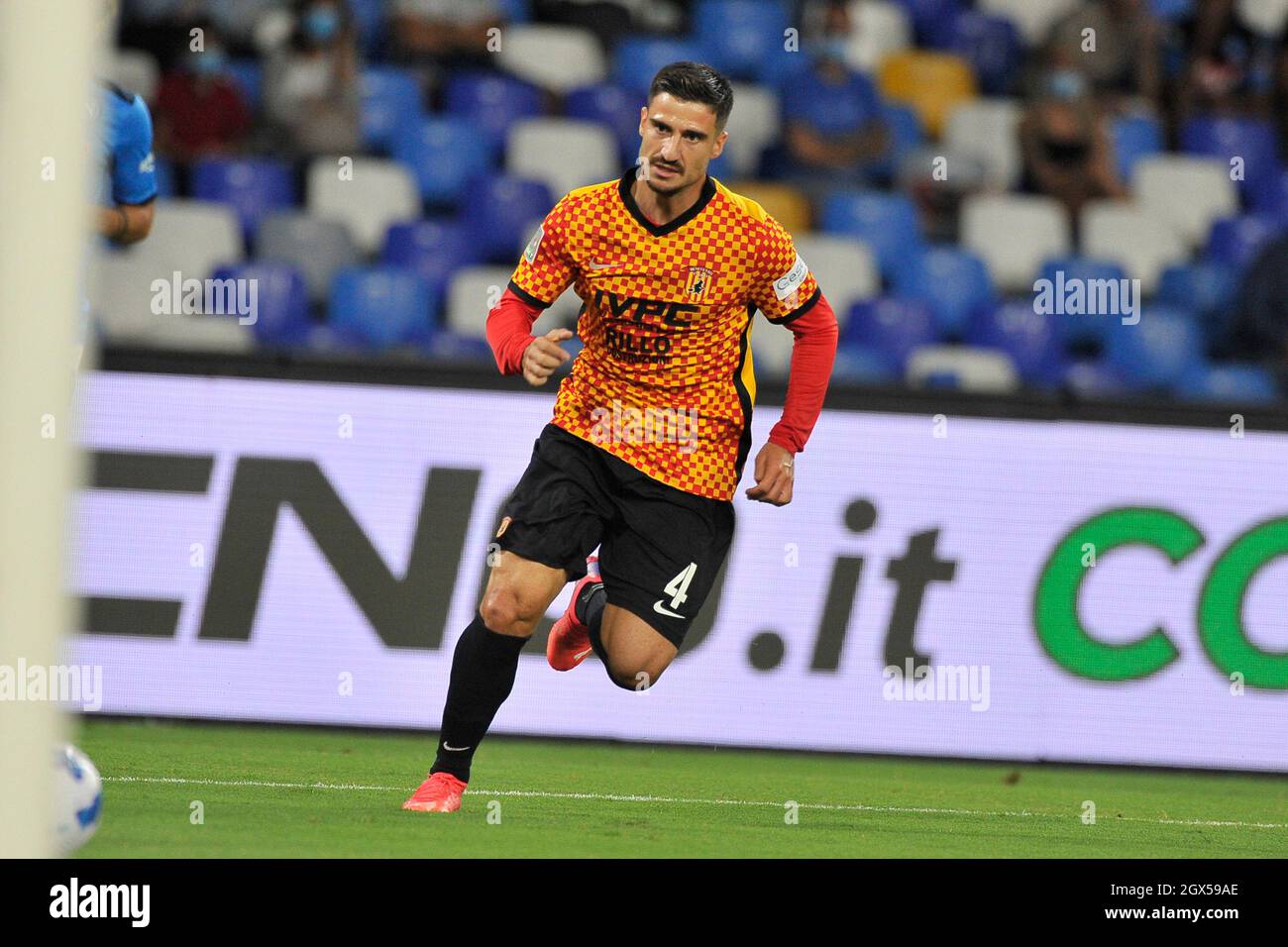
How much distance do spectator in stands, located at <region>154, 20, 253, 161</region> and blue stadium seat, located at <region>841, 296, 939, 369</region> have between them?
3.56m

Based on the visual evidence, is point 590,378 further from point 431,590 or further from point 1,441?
point 1,441

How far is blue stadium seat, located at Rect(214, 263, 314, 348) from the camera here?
31.0ft

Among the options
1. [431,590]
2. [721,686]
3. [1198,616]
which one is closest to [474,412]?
[431,590]

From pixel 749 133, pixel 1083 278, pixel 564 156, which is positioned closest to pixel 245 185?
pixel 564 156

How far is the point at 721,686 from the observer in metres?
7.84

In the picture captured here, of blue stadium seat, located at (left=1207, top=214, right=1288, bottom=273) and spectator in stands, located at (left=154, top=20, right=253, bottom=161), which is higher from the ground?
spectator in stands, located at (left=154, top=20, right=253, bottom=161)

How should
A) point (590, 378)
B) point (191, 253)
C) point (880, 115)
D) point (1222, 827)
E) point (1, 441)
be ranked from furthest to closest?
1. point (880, 115)
2. point (191, 253)
3. point (1222, 827)
4. point (590, 378)
5. point (1, 441)

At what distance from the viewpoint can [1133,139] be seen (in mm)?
11930

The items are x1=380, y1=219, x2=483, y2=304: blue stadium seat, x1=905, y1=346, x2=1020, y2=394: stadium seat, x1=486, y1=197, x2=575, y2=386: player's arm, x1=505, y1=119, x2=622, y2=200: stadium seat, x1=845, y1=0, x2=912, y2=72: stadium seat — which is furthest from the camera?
x1=845, y1=0, x2=912, y2=72: stadium seat

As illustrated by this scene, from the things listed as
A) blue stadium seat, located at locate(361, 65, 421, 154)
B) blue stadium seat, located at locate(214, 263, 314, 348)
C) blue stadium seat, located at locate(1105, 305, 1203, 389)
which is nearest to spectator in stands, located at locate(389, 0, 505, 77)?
blue stadium seat, located at locate(361, 65, 421, 154)

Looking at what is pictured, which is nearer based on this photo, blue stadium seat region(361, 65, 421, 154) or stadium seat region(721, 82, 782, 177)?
blue stadium seat region(361, 65, 421, 154)

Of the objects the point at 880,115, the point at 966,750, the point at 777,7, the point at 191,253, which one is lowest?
the point at 966,750

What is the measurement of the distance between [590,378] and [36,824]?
3084 millimetres

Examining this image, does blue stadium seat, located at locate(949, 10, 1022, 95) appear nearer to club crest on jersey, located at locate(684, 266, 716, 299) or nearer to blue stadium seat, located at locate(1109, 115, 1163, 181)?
blue stadium seat, located at locate(1109, 115, 1163, 181)
